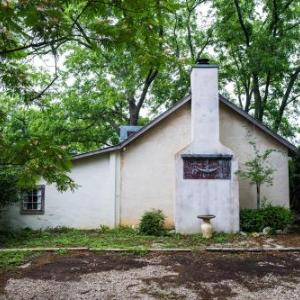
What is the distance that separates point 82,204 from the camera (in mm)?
14914

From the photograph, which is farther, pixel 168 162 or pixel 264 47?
pixel 264 47

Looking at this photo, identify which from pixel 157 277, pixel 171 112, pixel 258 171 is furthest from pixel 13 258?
pixel 258 171

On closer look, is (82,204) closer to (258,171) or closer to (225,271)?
(258,171)

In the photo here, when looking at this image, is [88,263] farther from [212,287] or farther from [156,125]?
[156,125]

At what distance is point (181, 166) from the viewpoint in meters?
13.2

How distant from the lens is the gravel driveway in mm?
6488

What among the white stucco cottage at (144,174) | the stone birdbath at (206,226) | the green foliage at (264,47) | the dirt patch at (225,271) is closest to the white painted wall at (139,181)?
the white stucco cottage at (144,174)

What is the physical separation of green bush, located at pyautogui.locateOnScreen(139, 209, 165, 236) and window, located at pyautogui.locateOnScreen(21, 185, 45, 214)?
4207 mm

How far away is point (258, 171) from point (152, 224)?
13.8 ft

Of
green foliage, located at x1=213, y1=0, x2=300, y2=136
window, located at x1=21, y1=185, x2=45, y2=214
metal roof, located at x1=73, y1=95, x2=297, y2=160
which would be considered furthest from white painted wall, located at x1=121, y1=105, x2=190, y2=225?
green foliage, located at x1=213, y1=0, x2=300, y2=136

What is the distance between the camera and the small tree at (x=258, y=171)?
13.6 meters

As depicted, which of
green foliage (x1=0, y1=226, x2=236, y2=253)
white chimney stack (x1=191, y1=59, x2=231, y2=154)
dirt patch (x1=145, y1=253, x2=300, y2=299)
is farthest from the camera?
white chimney stack (x1=191, y1=59, x2=231, y2=154)

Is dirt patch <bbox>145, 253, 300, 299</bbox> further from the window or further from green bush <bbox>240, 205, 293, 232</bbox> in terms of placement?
the window

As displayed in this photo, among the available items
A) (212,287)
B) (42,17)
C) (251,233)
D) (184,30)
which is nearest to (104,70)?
(184,30)
